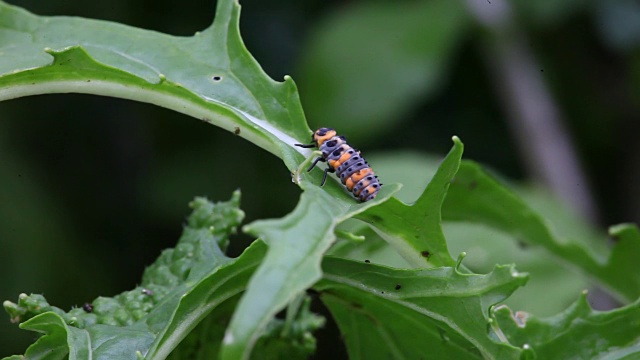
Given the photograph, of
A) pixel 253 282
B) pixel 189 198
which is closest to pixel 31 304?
pixel 253 282

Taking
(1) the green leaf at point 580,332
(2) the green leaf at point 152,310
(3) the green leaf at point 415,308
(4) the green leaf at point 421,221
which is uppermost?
(2) the green leaf at point 152,310

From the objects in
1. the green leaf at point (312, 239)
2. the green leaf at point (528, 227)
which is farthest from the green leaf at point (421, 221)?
the green leaf at point (528, 227)

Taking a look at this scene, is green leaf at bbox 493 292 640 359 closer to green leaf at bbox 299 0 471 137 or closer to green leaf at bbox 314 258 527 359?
green leaf at bbox 314 258 527 359

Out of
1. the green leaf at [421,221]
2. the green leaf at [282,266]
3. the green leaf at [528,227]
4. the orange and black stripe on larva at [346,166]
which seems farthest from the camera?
the green leaf at [528,227]

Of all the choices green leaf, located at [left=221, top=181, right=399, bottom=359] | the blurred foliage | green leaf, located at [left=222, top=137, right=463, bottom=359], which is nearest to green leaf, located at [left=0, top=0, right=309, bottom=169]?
green leaf, located at [left=222, top=137, right=463, bottom=359]

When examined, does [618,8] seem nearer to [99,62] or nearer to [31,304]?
[99,62]

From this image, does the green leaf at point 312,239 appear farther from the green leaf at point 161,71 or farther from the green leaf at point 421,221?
the green leaf at point 161,71
